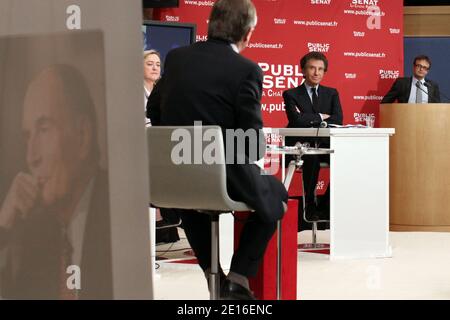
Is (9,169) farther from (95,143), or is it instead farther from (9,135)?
(95,143)

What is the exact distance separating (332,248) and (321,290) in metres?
1.47

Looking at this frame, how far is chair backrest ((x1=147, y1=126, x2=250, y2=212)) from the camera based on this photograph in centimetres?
335

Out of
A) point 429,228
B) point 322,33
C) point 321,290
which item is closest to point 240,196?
point 321,290

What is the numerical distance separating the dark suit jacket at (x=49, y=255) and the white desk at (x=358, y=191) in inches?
205

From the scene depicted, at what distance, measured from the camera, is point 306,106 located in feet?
25.8

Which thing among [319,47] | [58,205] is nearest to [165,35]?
[319,47]

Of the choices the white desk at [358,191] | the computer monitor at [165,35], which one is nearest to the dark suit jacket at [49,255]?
the white desk at [358,191]

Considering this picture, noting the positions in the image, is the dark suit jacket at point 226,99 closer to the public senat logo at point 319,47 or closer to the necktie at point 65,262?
the necktie at point 65,262

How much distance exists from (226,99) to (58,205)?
79.6 inches

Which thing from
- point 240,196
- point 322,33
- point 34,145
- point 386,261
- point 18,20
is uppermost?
point 322,33

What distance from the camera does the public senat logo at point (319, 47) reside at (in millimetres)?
10289

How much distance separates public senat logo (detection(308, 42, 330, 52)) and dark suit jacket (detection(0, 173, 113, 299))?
892 cm

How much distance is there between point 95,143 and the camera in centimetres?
151

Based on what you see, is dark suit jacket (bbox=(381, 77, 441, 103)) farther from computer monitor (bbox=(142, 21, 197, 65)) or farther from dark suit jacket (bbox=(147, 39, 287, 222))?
dark suit jacket (bbox=(147, 39, 287, 222))
